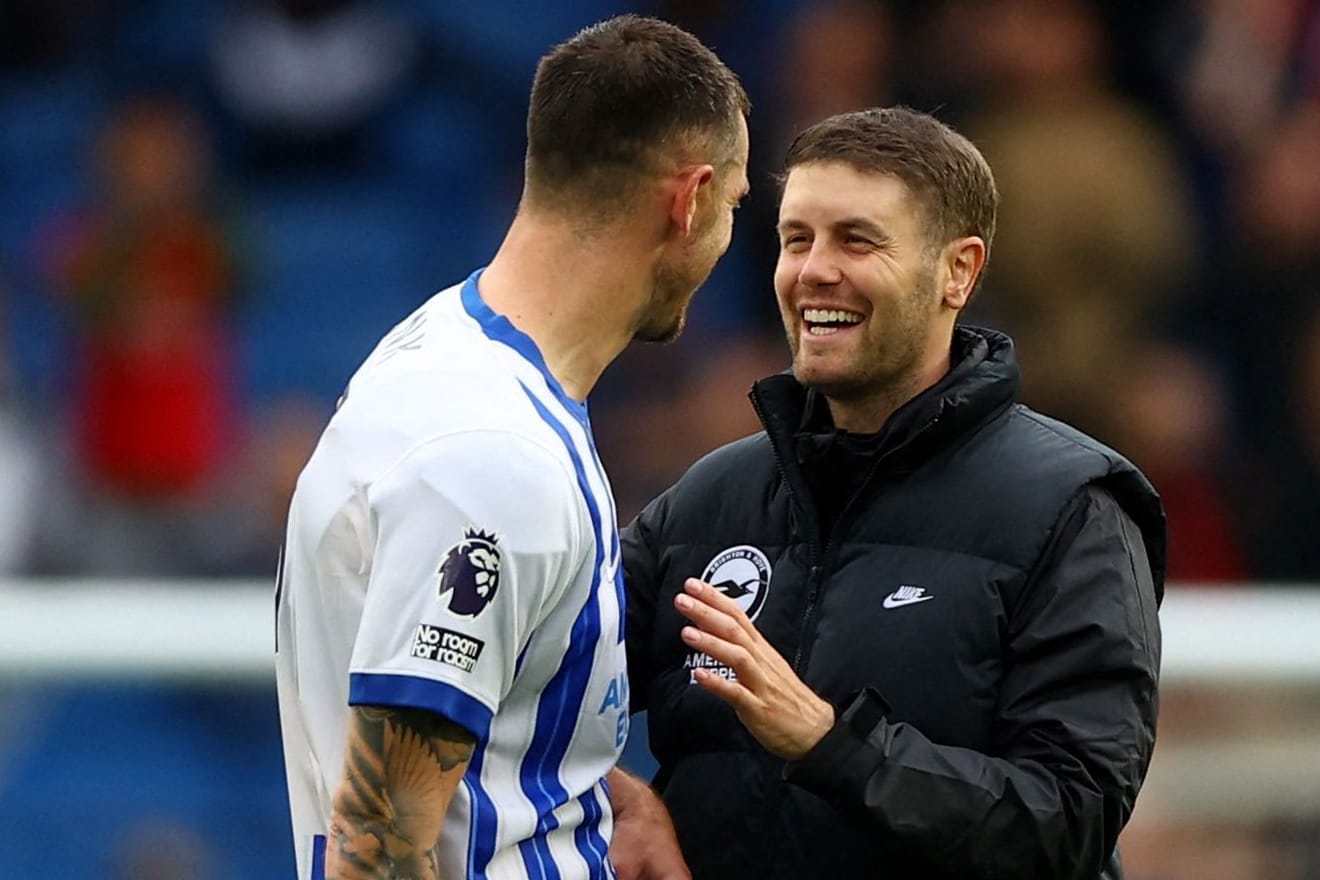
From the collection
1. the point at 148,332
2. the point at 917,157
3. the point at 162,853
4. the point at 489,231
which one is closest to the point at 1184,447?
the point at 489,231

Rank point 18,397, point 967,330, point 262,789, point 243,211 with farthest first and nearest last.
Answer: point 243,211 → point 18,397 → point 262,789 → point 967,330

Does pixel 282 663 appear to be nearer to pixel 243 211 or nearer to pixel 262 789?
pixel 262 789

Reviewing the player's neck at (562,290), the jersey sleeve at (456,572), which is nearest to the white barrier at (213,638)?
the player's neck at (562,290)

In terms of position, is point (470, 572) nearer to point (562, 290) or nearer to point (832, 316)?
point (562, 290)

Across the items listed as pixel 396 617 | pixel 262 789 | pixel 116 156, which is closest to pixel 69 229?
pixel 116 156

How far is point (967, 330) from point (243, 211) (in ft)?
17.3

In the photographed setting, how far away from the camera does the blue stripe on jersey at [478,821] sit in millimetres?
2855

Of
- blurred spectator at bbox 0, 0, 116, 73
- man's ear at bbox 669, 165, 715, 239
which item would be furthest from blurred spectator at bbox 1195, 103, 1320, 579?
blurred spectator at bbox 0, 0, 116, 73

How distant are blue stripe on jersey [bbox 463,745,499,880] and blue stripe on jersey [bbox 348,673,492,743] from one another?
0.58 feet

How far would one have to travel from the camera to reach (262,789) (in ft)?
17.6

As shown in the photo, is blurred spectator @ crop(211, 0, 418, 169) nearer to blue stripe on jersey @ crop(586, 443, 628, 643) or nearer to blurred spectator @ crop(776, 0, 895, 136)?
blurred spectator @ crop(776, 0, 895, 136)

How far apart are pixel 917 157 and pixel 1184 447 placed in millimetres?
3674

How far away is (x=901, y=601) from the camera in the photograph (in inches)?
125

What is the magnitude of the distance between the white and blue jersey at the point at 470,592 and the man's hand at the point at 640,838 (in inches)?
2.8
